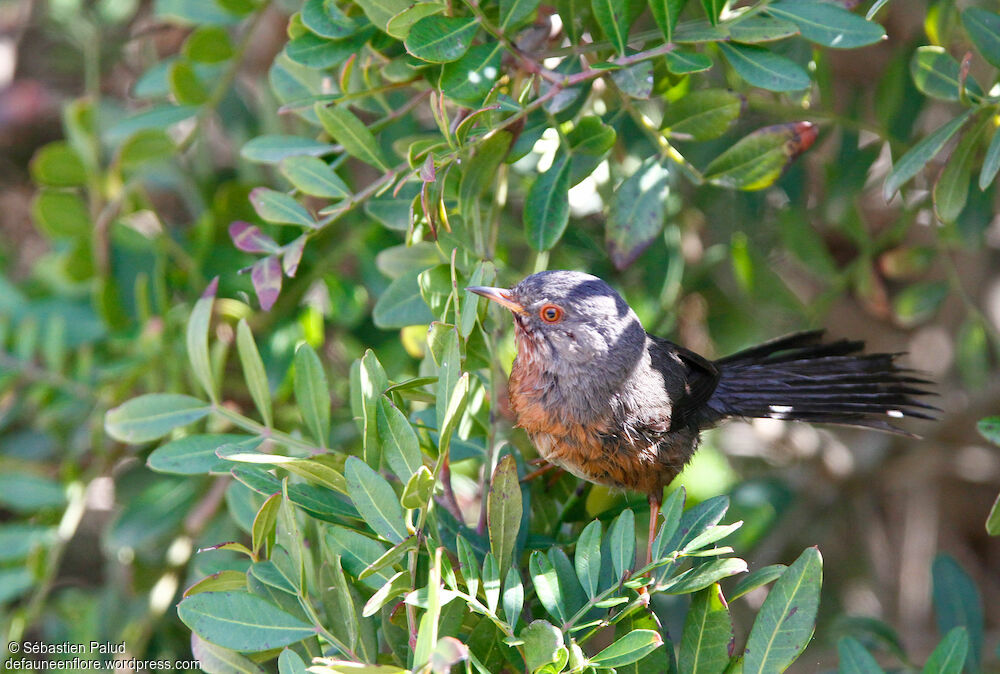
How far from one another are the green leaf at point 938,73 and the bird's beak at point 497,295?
4.36 ft

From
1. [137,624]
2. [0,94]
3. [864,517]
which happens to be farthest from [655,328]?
[0,94]

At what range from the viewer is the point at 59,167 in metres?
3.64

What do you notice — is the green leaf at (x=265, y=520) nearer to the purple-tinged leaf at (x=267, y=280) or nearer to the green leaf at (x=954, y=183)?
the purple-tinged leaf at (x=267, y=280)

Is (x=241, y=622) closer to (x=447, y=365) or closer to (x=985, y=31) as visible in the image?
(x=447, y=365)

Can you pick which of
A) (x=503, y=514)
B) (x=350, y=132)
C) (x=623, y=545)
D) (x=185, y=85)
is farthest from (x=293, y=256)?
(x=185, y=85)

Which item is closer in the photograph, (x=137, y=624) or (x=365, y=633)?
(x=365, y=633)

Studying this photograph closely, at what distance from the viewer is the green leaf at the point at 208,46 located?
3.29m

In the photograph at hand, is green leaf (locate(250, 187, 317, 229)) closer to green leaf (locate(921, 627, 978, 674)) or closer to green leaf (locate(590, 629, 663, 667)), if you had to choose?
green leaf (locate(590, 629, 663, 667))

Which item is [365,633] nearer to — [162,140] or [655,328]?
[655,328]

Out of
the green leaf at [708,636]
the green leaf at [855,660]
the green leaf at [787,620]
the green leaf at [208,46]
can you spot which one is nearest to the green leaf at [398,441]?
the green leaf at [708,636]

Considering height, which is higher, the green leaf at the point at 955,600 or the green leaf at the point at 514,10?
the green leaf at the point at 514,10

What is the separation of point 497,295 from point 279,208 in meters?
0.67

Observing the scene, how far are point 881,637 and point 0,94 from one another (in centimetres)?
565

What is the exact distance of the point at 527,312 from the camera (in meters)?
2.85
